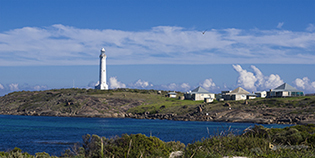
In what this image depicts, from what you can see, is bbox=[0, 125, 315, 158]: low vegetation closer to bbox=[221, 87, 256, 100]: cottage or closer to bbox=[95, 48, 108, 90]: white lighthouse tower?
bbox=[221, 87, 256, 100]: cottage

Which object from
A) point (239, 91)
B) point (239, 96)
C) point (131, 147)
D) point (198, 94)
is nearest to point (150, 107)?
point (198, 94)

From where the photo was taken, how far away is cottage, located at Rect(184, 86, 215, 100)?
12450 centimetres

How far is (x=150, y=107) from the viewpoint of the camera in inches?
4518

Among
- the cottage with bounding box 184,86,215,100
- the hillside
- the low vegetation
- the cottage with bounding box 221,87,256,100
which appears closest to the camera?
the low vegetation

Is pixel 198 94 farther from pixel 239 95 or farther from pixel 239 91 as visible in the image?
pixel 239 95

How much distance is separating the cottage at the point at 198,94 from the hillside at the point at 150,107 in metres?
5.94

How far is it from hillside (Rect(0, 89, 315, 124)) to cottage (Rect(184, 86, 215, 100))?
5943 mm

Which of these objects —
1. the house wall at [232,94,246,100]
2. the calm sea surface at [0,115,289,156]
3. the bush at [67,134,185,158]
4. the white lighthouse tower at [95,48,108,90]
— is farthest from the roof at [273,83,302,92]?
the bush at [67,134,185,158]

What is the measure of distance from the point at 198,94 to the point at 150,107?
67.8ft

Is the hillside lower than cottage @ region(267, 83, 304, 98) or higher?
lower

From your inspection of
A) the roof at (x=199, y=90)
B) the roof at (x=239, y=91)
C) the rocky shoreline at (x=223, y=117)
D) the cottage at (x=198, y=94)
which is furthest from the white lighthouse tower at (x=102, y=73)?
the roof at (x=239, y=91)

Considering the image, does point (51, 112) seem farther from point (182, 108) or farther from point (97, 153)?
point (97, 153)

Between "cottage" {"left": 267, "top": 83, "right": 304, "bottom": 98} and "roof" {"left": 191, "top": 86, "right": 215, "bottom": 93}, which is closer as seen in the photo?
"cottage" {"left": 267, "top": 83, "right": 304, "bottom": 98}

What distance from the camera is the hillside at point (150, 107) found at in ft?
287
